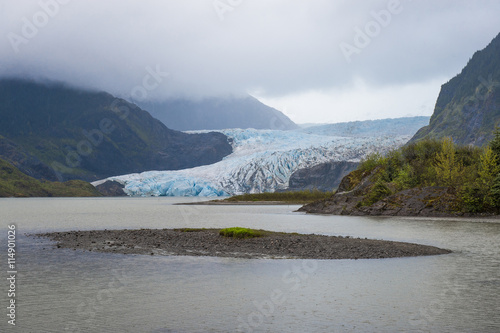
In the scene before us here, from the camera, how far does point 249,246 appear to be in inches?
1016

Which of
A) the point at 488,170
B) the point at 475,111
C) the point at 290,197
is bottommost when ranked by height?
the point at 290,197

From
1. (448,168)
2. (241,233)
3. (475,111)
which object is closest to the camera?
(241,233)

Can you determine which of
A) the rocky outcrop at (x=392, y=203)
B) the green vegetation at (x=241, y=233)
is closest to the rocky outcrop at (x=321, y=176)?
the rocky outcrop at (x=392, y=203)

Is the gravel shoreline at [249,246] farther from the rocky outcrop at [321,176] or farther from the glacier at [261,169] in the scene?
the rocky outcrop at [321,176]

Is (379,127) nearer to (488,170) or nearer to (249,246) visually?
(488,170)

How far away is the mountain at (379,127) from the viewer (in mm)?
163000

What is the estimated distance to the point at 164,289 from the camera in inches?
592

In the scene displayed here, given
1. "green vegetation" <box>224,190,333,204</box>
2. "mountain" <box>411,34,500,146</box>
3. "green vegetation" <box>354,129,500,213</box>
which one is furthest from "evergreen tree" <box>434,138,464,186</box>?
"mountain" <box>411,34,500,146</box>

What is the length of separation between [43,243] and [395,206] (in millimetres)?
43324

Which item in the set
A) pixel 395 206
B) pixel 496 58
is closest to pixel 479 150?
pixel 395 206

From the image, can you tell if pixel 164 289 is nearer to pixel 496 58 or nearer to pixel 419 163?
pixel 419 163

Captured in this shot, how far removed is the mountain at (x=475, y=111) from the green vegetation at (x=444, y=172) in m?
92.0

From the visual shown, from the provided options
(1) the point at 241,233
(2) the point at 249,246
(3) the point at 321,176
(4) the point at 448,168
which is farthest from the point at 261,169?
(2) the point at 249,246

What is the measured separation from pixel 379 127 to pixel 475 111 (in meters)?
41.9
